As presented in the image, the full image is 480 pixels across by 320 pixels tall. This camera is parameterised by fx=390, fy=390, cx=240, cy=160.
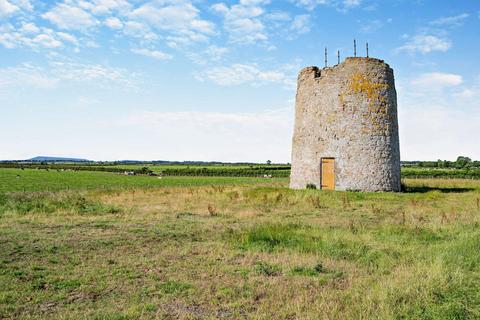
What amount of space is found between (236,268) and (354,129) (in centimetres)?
1943

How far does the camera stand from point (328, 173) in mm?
26375

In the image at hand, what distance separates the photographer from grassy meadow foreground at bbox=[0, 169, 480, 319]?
5.99 meters

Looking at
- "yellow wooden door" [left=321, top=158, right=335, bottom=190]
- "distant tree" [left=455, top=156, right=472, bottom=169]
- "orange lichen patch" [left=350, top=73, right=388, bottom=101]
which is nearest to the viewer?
"orange lichen patch" [left=350, top=73, right=388, bottom=101]

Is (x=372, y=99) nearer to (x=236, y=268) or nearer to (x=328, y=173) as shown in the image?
(x=328, y=173)

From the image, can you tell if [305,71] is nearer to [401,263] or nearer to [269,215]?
[269,215]

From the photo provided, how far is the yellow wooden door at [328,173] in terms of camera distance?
26203 millimetres

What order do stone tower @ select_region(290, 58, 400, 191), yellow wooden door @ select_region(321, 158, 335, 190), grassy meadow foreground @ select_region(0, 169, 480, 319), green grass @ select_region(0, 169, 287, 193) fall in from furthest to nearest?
1. green grass @ select_region(0, 169, 287, 193)
2. yellow wooden door @ select_region(321, 158, 335, 190)
3. stone tower @ select_region(290, 58, 400, 191)
4. grassy meadow foreground @ select_region(0, 169, 480, 319)

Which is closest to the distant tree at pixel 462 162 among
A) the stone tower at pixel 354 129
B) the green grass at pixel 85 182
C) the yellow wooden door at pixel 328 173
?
the green grass at pixel 85 182

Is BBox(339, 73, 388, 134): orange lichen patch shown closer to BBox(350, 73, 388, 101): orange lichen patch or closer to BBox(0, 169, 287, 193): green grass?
BBox(350, 73, 388, 101): orange lichen patch

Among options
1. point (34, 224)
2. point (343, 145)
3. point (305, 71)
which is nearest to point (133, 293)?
point (34, 224)


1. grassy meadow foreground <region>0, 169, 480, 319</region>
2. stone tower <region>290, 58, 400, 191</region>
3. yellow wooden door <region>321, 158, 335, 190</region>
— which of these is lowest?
grassy meadow foreground <region>0, 169, 480, 319</region>

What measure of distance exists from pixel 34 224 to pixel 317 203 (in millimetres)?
12702

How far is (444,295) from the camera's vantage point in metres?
6.30

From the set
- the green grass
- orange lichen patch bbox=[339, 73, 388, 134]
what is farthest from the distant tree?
orange lichen patch bbox=[339, 73, 388, 134]
